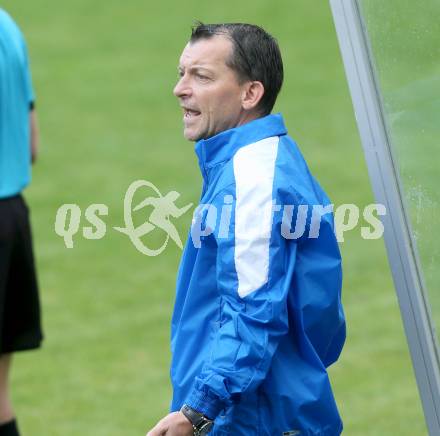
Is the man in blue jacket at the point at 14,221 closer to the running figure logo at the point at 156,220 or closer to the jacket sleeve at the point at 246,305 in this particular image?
the jacket sleeve at the point at 246,305

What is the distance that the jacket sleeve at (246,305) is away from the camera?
314 cm

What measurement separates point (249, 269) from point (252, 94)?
544 mm

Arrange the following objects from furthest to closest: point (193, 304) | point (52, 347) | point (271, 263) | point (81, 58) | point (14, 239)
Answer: point (81, 58) < point (52, 347) < point (14, 239) < point (193, 304) < point (271, 263)

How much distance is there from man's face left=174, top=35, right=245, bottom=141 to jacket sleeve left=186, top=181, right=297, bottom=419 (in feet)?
1.01

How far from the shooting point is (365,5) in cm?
328

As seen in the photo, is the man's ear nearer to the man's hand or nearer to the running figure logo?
the man's hand

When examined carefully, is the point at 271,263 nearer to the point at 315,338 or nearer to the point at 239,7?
the point at 315,338

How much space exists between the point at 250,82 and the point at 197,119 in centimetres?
17

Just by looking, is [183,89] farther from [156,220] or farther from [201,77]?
[156,220]

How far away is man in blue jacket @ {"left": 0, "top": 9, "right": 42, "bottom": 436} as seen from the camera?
5293 mm

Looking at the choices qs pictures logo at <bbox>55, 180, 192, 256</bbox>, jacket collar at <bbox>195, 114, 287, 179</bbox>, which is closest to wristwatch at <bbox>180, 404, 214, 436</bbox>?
jacket collar at <bbox>195, 114, 287, 179</bbox>

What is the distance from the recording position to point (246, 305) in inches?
125

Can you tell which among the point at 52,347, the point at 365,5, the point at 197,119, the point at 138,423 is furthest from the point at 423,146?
the point at 52,347

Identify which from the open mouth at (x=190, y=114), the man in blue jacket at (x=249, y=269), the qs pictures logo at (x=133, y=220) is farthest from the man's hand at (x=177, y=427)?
the qs pictures logo at (x=133, y=220)
